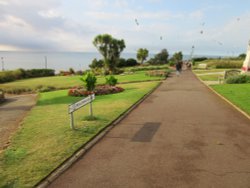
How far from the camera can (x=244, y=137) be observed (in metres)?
7.61

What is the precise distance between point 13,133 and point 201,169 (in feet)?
20.8

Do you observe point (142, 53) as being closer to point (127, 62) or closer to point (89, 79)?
point (127, 62)

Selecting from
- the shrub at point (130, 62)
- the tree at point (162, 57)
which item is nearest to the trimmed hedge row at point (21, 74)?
the shrub at point (130, 62)

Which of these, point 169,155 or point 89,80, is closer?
point 169,155

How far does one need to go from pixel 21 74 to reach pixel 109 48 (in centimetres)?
1650

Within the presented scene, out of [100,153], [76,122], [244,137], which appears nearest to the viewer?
[100,153]

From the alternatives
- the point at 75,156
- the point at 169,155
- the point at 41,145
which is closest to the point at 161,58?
the point at 41,145

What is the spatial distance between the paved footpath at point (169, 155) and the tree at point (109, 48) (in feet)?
110

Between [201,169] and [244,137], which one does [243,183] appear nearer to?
[201,169]

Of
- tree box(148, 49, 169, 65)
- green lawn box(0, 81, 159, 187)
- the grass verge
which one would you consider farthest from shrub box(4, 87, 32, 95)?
tree box(148, 49, 169, 65)

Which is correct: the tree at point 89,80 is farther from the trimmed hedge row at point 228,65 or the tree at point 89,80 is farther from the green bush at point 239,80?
the trimmed hedge row at point 228,65

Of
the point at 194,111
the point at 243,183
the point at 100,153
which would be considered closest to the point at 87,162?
the point at 100,153

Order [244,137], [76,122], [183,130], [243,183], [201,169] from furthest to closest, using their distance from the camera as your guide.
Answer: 1. [76,122]
2. [183,130]
3. [244,137]
4. [201,169]
5. [243,183]

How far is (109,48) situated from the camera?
4316 centimetres
